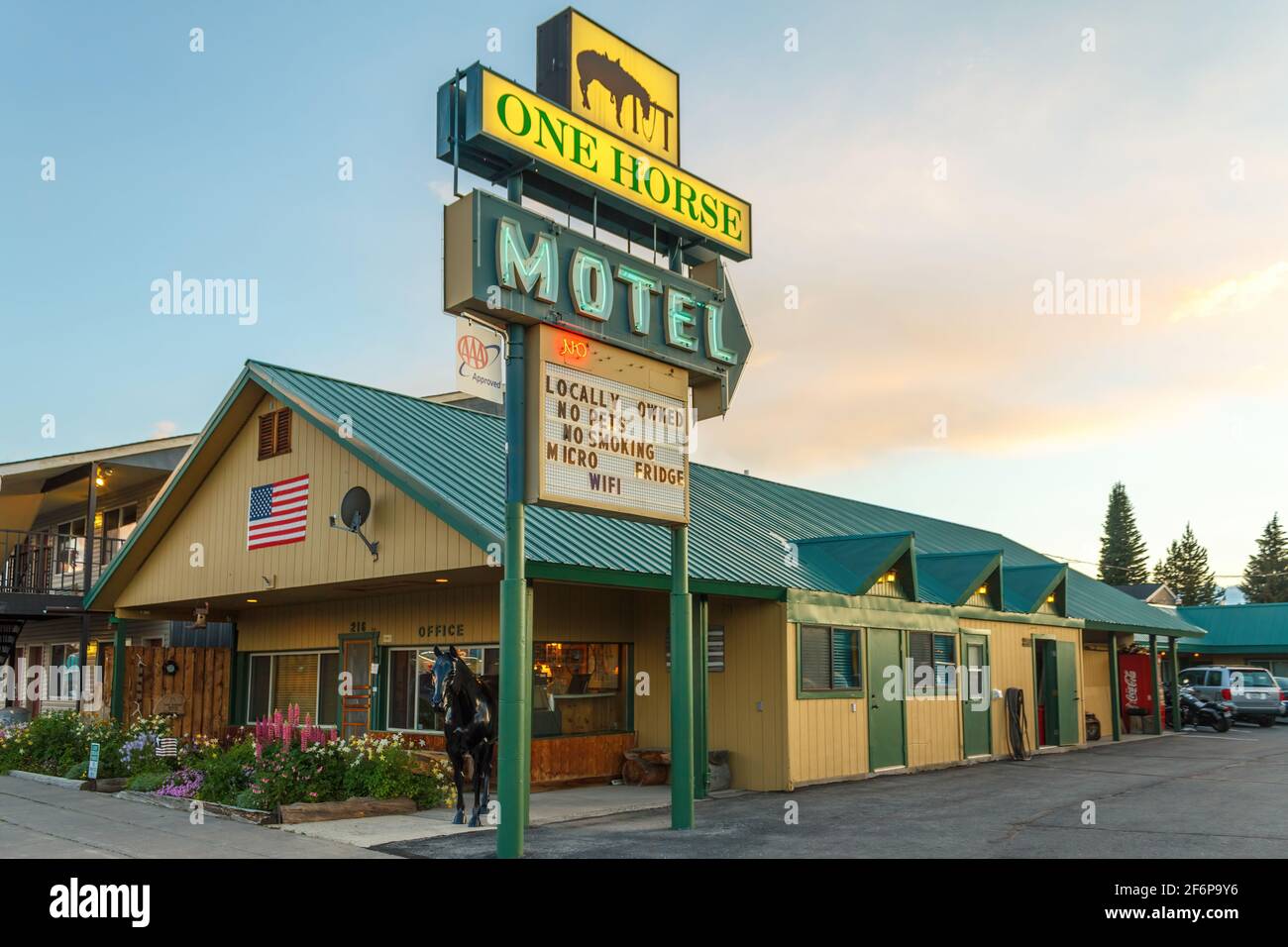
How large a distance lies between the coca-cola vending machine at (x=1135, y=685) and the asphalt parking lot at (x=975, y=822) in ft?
37.7

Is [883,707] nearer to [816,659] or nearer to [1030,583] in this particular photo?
[816,659]

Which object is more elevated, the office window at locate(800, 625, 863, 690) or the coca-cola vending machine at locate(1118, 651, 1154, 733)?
the office window at locate(800, 625, 863, 690)

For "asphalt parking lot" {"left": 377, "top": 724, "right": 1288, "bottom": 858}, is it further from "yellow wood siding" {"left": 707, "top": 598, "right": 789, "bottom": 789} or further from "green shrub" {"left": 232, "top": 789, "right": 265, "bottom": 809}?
"green shrub" {"left": 232, "top": 789, "right": 265, "bottom": 809}

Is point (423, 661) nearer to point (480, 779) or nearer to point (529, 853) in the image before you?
point (480, 779)

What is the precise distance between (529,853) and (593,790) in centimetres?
608

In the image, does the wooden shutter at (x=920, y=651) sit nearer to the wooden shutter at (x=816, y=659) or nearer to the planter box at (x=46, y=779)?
the wooden shutter at (x=816, y=659)

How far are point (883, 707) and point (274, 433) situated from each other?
11902mm

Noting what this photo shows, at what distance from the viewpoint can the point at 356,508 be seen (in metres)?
16.4

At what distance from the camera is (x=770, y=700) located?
17438mm

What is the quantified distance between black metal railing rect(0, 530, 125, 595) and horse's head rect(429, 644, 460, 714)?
16.9 m

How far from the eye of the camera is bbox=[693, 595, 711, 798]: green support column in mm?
16141

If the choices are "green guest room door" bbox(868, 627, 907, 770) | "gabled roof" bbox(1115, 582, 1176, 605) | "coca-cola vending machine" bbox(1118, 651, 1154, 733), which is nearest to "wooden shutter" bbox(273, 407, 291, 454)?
"green guest room door" bbox(868, 627, 907, 770)

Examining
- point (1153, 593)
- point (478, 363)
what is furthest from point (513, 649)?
point (1153, 593)
